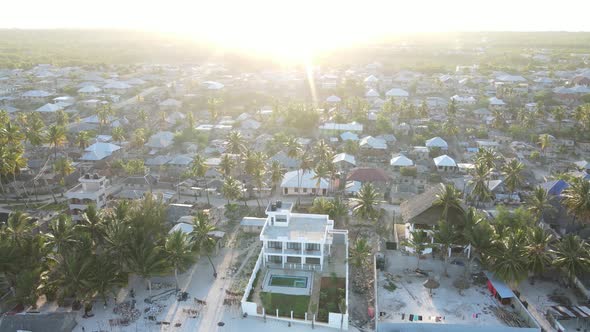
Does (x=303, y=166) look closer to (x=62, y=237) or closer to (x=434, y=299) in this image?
(x=434, y=299)

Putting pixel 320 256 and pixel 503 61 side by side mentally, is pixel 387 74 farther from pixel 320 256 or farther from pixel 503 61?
pixel 320 256

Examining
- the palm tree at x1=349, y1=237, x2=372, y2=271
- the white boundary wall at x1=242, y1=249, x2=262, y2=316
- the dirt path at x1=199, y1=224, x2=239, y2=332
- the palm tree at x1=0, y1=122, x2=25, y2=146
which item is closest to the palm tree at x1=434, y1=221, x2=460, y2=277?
the palm tree at x1=349, y1=237, x2=372, y2=271

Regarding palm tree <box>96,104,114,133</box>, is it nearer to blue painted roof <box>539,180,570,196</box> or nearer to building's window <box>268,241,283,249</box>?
building's window <box>268,241,283,249</box>

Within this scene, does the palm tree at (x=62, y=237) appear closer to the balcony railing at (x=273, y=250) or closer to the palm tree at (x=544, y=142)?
the balcony railing at (x=273, y=250)

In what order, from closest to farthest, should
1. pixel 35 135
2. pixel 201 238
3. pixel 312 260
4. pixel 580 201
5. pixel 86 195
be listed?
pixel 580 201
pixel 201 238
pixel 312 260
pixel 86 195
pixel 35 135

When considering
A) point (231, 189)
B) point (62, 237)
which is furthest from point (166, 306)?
point (231, 189)
